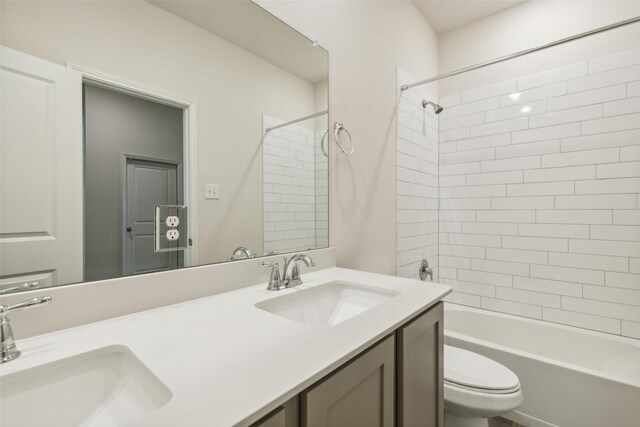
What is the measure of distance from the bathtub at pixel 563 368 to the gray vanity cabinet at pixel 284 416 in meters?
1.53

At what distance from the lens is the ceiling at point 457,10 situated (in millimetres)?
2199

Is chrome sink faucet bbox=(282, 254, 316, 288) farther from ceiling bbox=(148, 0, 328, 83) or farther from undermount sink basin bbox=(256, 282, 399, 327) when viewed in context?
ceiling bbox=(148, 0, 328, 83)

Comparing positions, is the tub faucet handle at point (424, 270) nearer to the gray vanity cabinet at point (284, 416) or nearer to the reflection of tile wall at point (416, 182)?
the reflection of tile wall at point (416, 182)

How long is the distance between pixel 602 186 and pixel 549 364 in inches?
47.2

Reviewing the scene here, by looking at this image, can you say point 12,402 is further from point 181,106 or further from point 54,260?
point 181,106

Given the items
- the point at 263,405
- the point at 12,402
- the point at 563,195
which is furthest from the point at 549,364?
the point at 12,402

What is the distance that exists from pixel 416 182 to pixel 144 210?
6.09 feet

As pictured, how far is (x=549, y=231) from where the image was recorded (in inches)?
82.0

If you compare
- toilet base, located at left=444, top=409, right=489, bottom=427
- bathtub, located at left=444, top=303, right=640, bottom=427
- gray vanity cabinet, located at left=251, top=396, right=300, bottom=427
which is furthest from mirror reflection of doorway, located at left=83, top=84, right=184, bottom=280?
bathtub, located at left=444, top=303, right=640, bottom=427

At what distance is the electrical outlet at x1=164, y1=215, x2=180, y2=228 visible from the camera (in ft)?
3.02

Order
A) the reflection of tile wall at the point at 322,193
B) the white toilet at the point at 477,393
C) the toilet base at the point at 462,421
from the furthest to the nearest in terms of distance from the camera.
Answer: the reflection of tile wall at the point at 322,193
the toilet base at the point at 462,421
the white toilet at the point at 477,393

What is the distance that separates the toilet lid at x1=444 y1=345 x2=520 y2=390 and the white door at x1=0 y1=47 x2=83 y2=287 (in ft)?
4.70

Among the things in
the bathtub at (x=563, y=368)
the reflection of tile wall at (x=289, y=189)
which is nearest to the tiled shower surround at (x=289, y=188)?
the reflection of tile wall at (x=289, y=189)

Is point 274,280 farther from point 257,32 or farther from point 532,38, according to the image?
point 532,38
